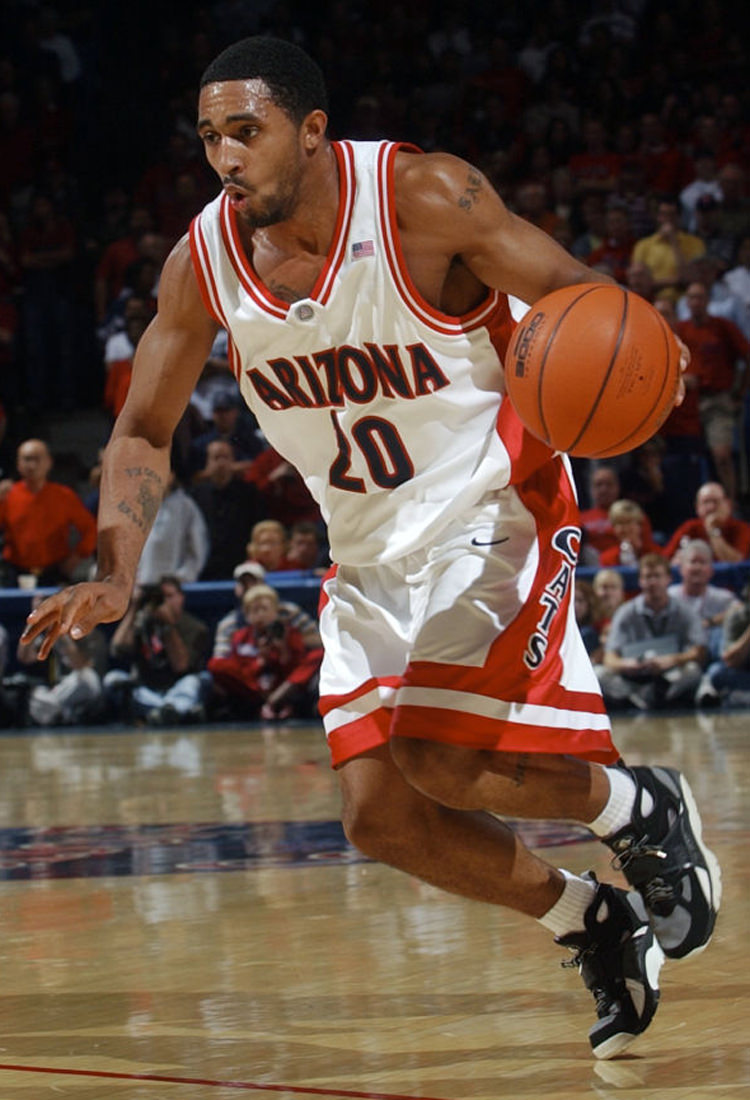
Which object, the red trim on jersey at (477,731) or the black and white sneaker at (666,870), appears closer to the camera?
the red trim on jersey at (477,731)

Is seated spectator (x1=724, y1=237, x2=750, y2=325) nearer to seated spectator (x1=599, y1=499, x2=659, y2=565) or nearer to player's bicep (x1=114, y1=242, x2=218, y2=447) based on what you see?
seated spectator (x1=599, y1=499, x2=659, y2=565)

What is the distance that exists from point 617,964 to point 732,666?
7.44 metres

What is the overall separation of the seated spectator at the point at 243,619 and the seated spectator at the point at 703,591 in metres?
2.22

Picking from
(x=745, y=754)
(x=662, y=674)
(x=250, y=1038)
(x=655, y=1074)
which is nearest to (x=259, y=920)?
(x=250, y=1038)

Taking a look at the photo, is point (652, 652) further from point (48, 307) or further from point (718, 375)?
point (48, 307)

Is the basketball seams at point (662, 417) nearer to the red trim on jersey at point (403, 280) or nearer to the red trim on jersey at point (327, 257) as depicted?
the red trim on jersey at point (403, 280)

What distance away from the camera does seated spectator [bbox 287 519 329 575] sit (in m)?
11.5

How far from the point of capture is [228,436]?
40.6ft

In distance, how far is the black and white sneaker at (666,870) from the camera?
3615 mm

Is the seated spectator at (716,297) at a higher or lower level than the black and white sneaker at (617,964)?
higher

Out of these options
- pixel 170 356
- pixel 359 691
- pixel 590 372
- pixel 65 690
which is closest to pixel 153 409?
pixel 170 356

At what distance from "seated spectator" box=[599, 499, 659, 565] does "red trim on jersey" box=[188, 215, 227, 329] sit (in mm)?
7685

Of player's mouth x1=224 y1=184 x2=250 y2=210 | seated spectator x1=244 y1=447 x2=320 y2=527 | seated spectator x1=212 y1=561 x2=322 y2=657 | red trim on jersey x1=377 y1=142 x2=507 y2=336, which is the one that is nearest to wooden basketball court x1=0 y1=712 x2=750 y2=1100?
red trim on jersey x1=377 y1=142 x2=507 y2=336

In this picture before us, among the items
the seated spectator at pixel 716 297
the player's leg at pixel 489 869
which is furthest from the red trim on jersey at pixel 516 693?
the seated spectator at pixel 716 297
